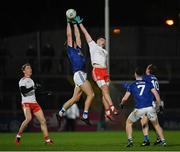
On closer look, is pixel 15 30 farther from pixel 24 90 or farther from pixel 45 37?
pixel 24 90

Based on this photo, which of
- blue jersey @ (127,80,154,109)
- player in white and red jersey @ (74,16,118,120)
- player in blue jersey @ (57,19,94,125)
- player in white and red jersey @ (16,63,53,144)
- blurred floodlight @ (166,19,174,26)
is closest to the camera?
blue jersey @ (127,80,154,109)

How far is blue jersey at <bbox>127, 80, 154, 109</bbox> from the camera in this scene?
26562 millimetres

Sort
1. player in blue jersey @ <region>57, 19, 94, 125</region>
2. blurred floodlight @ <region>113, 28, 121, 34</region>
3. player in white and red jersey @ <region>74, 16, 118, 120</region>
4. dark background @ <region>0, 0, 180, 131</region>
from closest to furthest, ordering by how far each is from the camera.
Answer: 1. player in blue jersey @ <region>57, 19, 94, 125</region>
2. player in white and red jersey @ <region>74, 16, 118, 120</region>
3. dark background @ <region>0, 0, 180, 131</region>
4. blurred floodlight @ <region>113, 28, 121, 34</region>

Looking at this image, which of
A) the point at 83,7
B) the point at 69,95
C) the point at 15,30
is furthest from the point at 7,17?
the point at 69,95

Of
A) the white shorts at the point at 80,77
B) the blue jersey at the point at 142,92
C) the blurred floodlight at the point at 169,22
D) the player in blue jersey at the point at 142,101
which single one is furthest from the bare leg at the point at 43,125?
the blurred floodlight at the point at 169,22

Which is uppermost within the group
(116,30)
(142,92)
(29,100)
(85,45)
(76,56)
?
(116,30)

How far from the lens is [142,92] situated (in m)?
26.6

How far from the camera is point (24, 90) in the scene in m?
28.3

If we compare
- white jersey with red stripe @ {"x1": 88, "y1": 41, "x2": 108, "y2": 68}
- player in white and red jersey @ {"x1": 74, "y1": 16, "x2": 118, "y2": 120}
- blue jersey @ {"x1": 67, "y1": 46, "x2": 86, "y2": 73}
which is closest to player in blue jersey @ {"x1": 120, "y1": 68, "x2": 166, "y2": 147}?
player in white and red jersey @ {"x1": 74, "y1": 16, "x2": 118, "y2": 120}

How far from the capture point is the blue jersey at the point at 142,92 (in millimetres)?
26562

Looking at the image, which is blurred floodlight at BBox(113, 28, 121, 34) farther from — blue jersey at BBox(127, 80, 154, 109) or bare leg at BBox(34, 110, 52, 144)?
blue jersey at BBox(127, 80, 154, 109)

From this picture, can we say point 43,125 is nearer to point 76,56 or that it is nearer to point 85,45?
point 76,56

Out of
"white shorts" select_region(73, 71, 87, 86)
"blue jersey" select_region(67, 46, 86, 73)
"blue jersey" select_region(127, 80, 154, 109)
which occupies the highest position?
"blue jersey" select_region(67, 46, 86, 73)

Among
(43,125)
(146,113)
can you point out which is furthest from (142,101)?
(43,125)
